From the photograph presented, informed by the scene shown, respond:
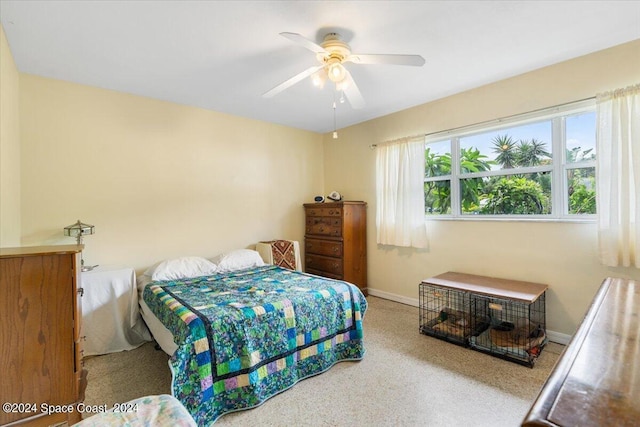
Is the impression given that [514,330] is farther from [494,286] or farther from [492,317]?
[494,286]

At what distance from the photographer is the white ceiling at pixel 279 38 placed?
1.85m

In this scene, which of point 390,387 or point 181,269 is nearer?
point 390,387

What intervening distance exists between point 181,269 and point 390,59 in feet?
9.06

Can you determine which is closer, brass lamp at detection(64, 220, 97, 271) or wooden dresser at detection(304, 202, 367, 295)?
brass lamp at detection(64, 220, 97, 271)

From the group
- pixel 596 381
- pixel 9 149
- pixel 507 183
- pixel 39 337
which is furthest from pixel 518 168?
pixel 9 149

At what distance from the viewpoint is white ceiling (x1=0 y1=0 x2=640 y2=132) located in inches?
72.9

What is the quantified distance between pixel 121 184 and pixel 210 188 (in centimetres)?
96

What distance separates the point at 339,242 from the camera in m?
3.95

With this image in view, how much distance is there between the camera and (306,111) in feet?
12.5

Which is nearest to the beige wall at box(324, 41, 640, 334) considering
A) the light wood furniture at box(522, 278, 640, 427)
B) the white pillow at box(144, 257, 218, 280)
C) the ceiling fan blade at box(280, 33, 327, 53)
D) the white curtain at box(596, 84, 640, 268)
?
the white curtain at box(596, 84, 640, 268)

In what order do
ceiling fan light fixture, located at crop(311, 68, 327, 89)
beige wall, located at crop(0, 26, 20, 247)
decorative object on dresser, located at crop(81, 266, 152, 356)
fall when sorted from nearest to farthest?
beige wall, located at crop(0, 26, 20, 247) < ceiling fan light fixture, located at crop(311, 68, 327, 89) < decorative object on dresser, located at crop(81, 266, 152, 356)

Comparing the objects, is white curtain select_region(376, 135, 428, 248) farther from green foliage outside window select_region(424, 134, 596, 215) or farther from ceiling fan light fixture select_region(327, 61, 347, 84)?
ceiling fan light fixture select_region(327, 61, 347, 84)

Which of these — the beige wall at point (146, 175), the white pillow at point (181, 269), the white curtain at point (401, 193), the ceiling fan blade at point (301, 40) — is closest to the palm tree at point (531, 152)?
the white curtain at point (401, 193)

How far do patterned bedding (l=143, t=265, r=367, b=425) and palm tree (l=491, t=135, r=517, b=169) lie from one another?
209cm
